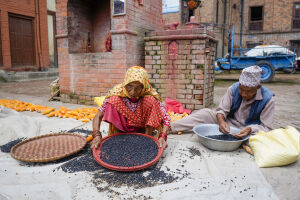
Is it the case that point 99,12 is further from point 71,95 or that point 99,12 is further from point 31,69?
point 31,69

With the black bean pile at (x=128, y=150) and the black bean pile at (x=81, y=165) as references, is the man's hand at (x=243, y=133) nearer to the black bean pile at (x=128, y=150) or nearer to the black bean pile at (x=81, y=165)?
the black bean pile at (x=128, y=150)

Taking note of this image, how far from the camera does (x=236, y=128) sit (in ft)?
8.87

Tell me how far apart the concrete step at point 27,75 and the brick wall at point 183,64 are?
7952mm

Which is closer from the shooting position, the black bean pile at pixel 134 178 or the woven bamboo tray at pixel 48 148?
the black bean pile at pixel 134 178

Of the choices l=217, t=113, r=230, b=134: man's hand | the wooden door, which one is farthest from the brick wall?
the wooden door

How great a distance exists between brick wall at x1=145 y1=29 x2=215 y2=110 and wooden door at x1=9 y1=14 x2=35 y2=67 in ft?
28.3

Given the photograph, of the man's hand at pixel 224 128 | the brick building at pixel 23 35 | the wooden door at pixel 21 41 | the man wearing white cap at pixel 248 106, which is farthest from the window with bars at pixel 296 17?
the man's hand at pixel 224 128

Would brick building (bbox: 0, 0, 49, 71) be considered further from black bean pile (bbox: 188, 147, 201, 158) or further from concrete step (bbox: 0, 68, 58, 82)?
black bean pile (bbox: 188, 147, 201, 158)

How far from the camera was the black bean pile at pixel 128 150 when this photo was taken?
6.65ft

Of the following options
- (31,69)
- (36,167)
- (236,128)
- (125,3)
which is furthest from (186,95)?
(31,69)

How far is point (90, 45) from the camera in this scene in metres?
6.00

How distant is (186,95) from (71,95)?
107 inches

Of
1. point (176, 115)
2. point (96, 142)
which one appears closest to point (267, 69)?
point (176, 115)

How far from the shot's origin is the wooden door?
10313mm
